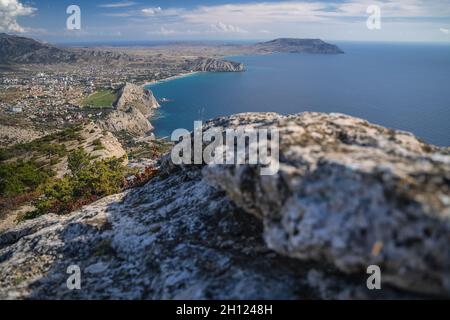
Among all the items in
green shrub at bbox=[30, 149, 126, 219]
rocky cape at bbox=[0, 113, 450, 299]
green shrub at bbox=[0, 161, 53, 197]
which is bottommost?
green shrub at bbox=[0, 161, 53, 197]

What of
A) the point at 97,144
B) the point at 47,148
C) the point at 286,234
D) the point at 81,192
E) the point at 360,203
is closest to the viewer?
the point at 360,203

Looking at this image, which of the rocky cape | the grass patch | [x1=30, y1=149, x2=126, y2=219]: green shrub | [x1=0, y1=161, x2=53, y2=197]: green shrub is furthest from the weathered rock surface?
the grass patch

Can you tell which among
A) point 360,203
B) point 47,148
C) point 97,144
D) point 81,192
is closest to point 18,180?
point 81,192

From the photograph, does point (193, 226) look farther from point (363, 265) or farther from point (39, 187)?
point (39, 187)

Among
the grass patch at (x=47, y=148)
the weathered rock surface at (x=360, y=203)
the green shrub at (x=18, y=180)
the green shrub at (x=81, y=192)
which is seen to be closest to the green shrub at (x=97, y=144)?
the grass patch at (x=47, y=148)

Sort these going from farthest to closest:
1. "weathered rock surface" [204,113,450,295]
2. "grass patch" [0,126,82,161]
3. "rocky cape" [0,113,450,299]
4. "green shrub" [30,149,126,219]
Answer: "grass patch" [0,126,82,161] < "green shrub" [30,149,126,219] < "rocky cape" [0,113,450,299] < "weathered rock surface" [204,113,450,295]

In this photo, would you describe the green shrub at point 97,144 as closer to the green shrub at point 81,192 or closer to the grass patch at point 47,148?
the grass patch at point 47,148

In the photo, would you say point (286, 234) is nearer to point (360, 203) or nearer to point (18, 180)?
point (360, 203)

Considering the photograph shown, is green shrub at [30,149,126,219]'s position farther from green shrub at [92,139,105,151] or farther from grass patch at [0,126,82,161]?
green shrub at [92,139,105,151]
